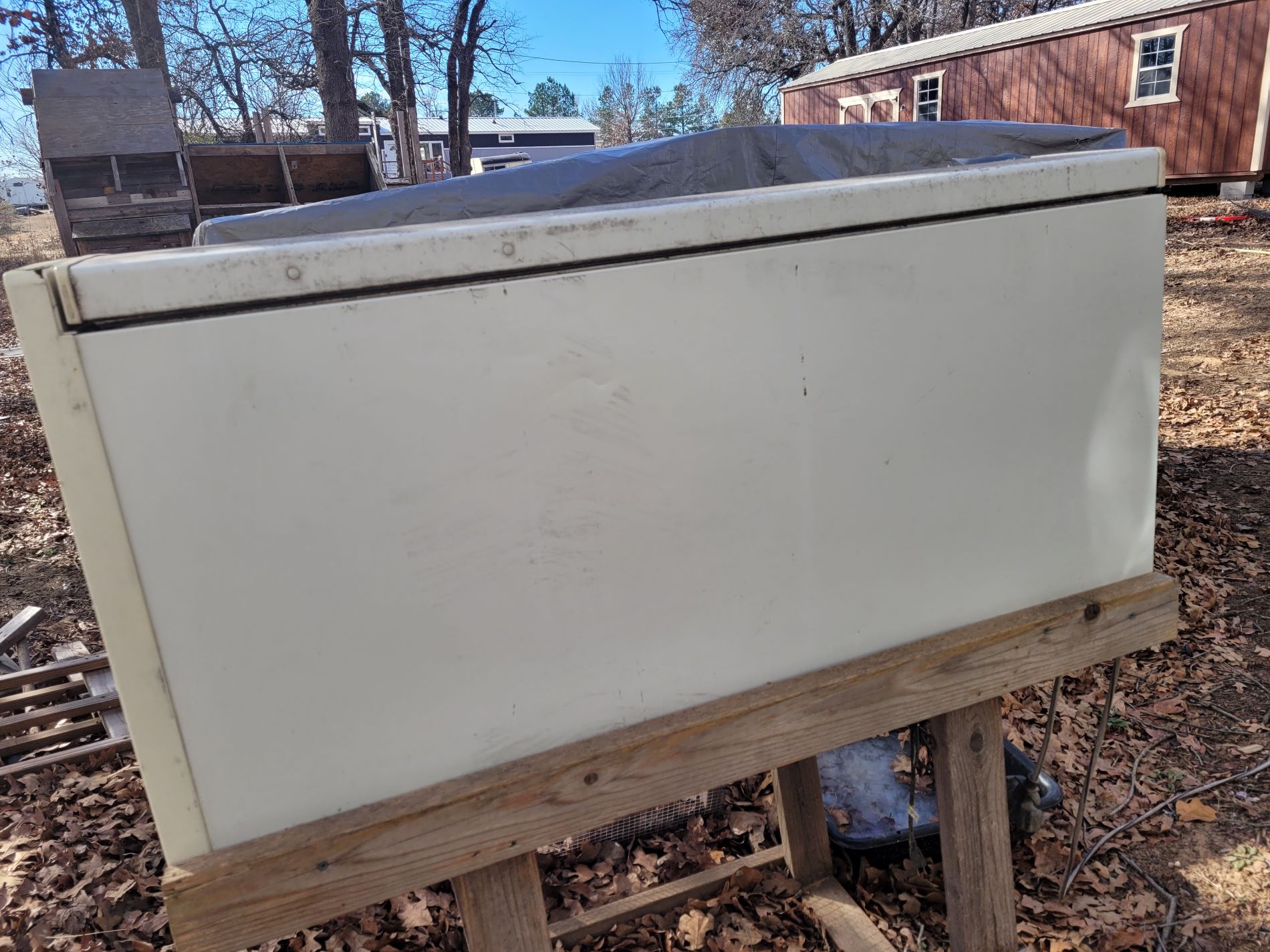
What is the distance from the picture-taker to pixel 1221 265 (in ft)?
37.6

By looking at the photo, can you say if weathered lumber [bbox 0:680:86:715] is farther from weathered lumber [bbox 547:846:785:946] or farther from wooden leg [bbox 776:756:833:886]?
wooden leg [bbox 776:756:833:886]

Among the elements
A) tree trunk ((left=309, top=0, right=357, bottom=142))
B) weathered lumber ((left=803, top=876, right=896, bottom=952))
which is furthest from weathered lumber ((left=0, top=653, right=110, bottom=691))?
tree trunk ((left=309, top=0, right=357, bottom=142))

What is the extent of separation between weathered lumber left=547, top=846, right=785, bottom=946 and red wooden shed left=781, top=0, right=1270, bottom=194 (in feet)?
57.5

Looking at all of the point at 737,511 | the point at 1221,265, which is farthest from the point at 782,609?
the point at 1221,265

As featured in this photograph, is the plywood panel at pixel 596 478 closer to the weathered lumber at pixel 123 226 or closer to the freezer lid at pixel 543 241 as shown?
the freezer lid at pixel 543 241

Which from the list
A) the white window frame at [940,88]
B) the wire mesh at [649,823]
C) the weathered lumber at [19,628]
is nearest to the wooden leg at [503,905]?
the wire mesh at [649,823]

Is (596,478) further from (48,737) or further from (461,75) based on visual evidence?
(461,75)

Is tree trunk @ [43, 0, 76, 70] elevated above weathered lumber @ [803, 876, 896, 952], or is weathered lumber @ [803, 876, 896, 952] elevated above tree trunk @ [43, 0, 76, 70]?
tree trunk @ [43, 0, 76, 70]

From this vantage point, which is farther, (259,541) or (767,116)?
(767,116)

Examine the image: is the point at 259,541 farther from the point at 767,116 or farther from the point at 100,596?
the point at 767,116

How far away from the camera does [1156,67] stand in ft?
53.2

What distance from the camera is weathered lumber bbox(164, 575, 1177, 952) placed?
120 centimetres

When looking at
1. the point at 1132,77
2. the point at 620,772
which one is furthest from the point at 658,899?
the point at 1132,77

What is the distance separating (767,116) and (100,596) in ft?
101
